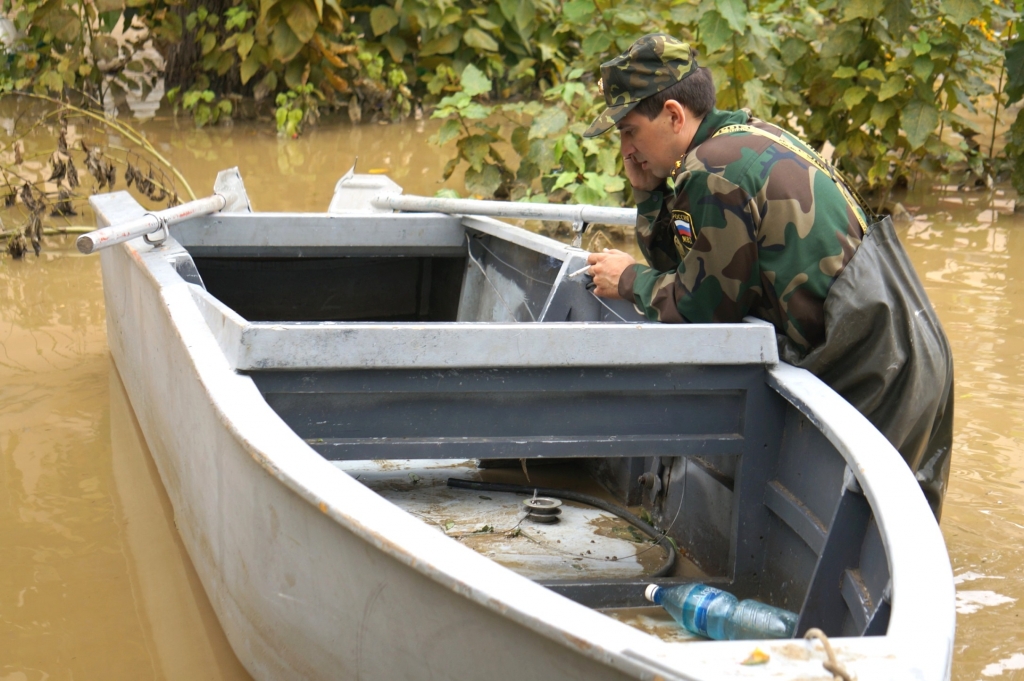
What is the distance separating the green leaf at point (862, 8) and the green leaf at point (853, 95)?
0.44 meters

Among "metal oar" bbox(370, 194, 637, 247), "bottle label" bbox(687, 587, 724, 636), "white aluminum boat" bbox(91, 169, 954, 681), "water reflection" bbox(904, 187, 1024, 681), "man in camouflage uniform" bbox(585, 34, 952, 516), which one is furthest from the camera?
"metal oar" bbox(370, 194, 637, 247)

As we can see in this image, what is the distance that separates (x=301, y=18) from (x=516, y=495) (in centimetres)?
651

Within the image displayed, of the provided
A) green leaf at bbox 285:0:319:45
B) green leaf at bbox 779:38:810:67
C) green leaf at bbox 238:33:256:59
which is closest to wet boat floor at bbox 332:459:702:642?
green leaf at bbox 779:38:810:67

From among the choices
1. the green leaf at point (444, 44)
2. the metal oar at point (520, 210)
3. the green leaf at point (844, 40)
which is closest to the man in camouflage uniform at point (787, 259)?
the metal oar at point (520, 210)

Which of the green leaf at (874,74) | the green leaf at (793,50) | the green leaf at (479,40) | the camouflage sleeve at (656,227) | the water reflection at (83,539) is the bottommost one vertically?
the water reflection at (83,539)

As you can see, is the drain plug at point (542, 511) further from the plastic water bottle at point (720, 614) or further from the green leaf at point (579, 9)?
the green leaf at point (579, 9)

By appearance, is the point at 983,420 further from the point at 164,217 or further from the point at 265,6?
the point at 265,6

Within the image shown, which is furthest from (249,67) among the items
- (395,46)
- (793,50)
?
(793,50)

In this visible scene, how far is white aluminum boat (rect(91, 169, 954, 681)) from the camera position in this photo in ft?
4.70

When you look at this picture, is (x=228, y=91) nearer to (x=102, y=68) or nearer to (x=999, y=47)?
(x=102, y=68)

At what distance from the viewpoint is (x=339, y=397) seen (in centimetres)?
218

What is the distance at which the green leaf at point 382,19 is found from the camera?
9.62 m

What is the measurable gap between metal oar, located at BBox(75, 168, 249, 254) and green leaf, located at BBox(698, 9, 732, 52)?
9.43ft

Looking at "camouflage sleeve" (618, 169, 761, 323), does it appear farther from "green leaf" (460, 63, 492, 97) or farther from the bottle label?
"green leaf" (460, 63, 492, 97)
